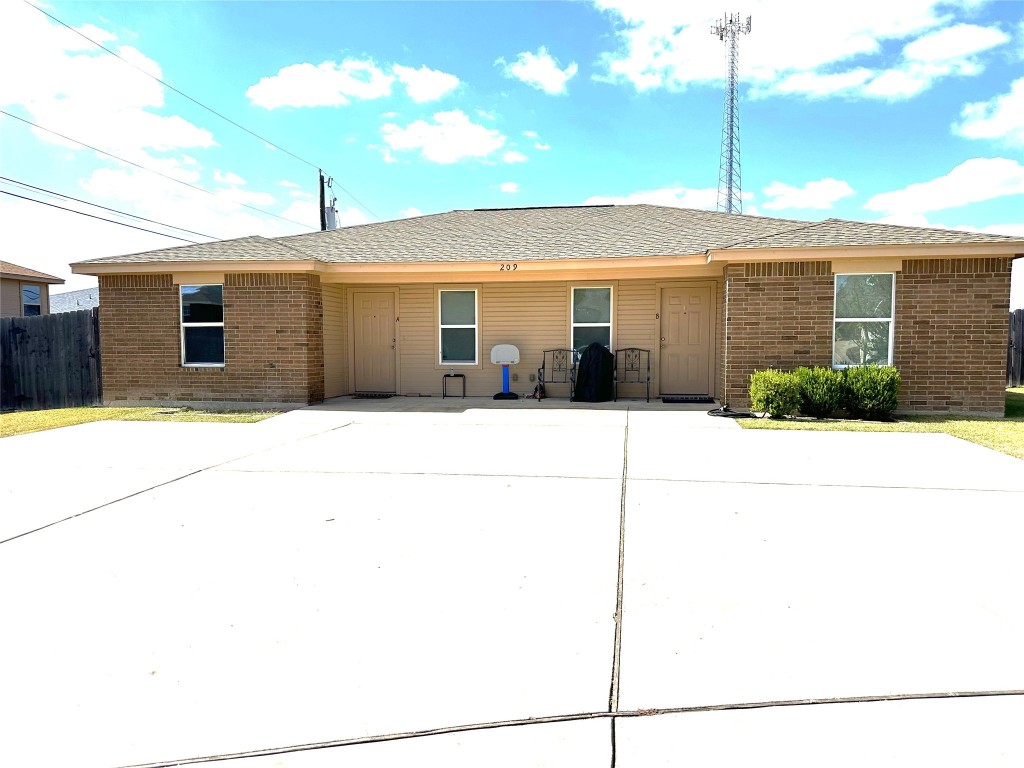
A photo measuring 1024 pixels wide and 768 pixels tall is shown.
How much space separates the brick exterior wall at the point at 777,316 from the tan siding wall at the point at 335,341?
303 inches

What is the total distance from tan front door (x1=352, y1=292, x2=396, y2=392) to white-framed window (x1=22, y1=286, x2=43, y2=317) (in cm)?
1828

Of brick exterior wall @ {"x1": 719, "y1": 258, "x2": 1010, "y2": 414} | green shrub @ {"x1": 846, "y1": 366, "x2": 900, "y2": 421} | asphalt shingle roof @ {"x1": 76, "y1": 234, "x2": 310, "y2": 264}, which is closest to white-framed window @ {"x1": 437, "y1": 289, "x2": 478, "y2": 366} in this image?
asphalt shingle roof @ {"x1": 76, "y1": 234, "x2": 310, "y2": 264}

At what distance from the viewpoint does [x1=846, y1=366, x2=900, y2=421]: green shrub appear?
9758 millimetres

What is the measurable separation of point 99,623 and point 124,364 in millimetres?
10947

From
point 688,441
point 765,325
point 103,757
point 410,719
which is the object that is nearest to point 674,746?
point 410,719

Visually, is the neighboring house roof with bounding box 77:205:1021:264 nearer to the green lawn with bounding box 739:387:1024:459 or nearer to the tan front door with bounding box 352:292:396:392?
the tan front door with bounding box 352:292:396:392

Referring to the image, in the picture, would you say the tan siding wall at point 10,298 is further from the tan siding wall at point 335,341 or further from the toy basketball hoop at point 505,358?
the toy basketball hoop at point 505,358

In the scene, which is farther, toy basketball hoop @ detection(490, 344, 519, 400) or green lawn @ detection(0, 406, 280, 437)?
toy basketball hoop @ detection(490, 344, 519, 400)

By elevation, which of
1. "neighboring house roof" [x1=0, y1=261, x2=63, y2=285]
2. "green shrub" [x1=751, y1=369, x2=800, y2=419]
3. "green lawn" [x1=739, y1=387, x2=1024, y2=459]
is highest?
"neighboring house roof" [x1=0, y1=261, x2=63, y2=285]

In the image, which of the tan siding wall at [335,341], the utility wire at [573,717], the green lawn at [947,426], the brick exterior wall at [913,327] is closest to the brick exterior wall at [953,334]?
the brick exterior wall at [913,327]

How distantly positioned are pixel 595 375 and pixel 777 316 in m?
3.38

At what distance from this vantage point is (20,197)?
→ 49.9ft

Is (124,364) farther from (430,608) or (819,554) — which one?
(819,554)

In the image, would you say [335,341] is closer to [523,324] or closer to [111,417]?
[523,324]
